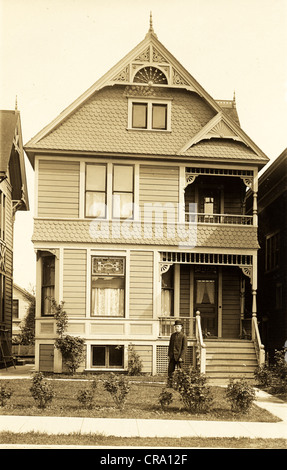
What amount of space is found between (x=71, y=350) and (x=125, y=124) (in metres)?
7.84

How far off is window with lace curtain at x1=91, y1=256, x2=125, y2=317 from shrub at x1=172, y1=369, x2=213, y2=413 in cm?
870

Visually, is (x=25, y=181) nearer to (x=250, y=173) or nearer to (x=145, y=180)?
(x=145, y=180)

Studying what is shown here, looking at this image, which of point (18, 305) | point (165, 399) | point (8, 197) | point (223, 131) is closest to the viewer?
point (165, 399)

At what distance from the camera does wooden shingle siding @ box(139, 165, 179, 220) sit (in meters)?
23.3

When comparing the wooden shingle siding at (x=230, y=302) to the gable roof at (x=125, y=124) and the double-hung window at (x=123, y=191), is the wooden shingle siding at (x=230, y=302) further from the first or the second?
the double-hung window at (x=123, y=191)

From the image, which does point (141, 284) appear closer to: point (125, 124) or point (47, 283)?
point (47, 283)

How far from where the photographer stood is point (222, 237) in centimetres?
2331

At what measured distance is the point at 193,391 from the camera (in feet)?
46.1

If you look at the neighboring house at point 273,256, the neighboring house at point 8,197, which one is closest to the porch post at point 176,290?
the neighboring house at point 273,256

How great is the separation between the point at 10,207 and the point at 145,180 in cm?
948

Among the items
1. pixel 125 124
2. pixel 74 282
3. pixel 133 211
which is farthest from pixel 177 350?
pixel 125 124

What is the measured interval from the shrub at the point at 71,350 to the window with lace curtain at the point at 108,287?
50.6 inches

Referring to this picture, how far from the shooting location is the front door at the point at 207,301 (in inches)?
967
